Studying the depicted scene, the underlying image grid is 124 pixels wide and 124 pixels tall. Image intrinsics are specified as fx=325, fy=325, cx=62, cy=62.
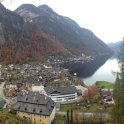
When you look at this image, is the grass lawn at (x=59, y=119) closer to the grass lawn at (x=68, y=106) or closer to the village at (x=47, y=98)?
the village at (x=47, y=98)

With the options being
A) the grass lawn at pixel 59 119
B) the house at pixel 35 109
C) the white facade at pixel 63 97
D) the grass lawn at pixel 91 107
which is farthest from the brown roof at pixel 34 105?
the white facade at pixel 63 97

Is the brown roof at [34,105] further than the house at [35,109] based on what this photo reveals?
Yes

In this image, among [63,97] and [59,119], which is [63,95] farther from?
[59,119]

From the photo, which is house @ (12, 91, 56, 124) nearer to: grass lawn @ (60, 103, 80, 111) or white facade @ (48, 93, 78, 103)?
grass lawn @ (60, 103, 80, 111)

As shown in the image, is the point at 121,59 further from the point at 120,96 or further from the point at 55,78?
the point at 55,78

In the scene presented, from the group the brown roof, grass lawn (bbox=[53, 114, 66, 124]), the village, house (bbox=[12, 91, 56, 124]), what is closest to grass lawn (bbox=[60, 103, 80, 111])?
the village

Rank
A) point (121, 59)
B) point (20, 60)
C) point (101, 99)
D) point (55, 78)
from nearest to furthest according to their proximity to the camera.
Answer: point (121, 59), point (101, 99), point (55, 78), point (20, 60)

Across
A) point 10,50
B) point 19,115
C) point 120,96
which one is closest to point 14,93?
point 19,115

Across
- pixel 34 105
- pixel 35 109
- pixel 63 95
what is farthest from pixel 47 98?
pixel 63 95
